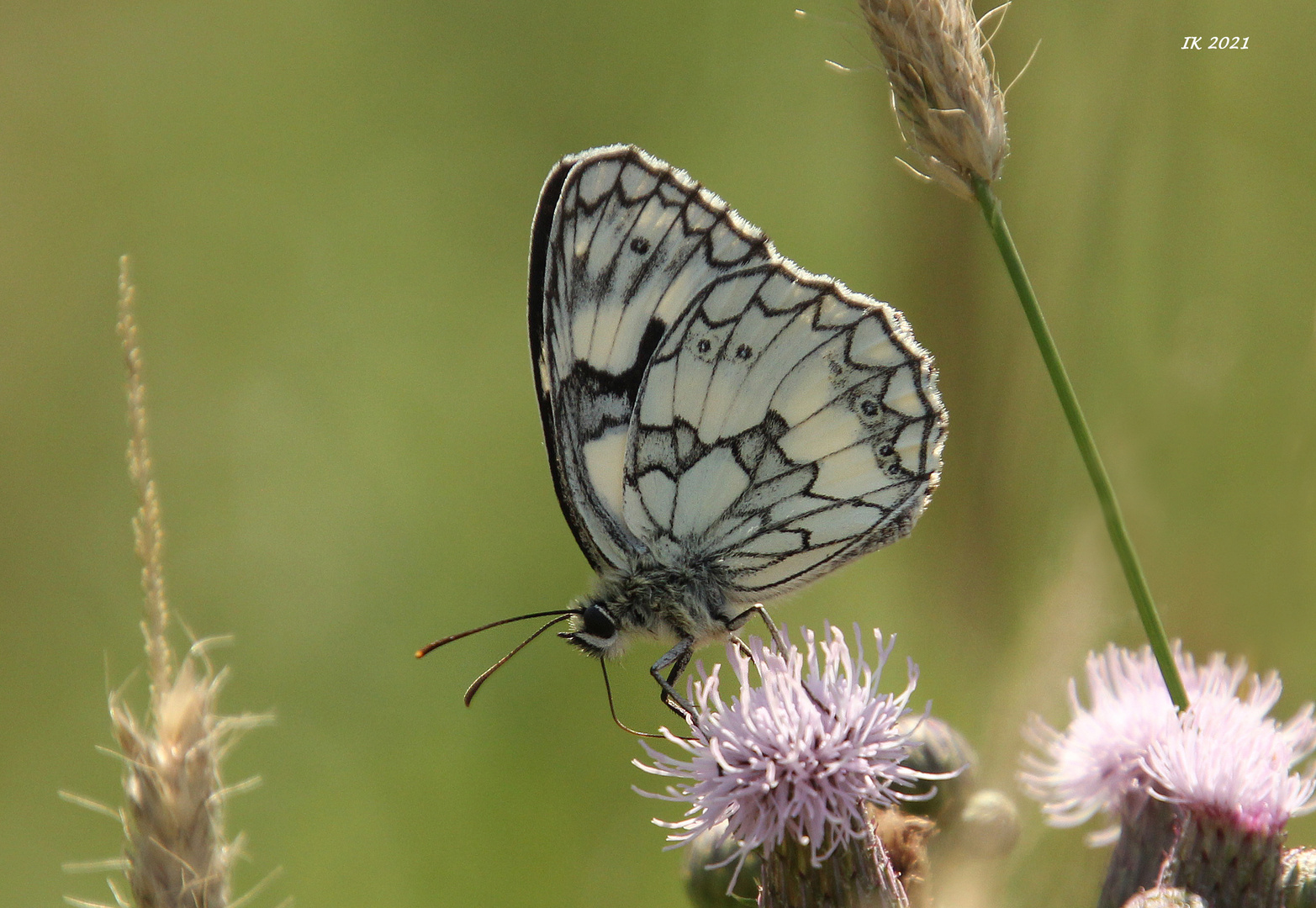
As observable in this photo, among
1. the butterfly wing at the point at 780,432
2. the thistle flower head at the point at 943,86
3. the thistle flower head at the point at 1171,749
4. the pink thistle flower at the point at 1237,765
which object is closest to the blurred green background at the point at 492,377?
the thistle flower head at the point at 1171,749

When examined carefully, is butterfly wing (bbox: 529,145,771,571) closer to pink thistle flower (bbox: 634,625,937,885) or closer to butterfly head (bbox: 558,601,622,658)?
butterfly head (bbox: 558,601,622,658)

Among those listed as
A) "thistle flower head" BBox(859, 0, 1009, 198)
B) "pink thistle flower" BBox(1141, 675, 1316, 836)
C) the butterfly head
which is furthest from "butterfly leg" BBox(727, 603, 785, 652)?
"thistle flower head" BBox(859, 0, 1009, 198)

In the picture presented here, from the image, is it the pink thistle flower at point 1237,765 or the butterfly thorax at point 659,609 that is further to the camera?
the butterfly thorax at point 659,609

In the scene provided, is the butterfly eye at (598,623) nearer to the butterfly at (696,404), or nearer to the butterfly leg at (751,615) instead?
the butterfly at (696,404)

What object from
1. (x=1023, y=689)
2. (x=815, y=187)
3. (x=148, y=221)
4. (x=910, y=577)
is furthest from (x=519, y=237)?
(x=1023, y=689)

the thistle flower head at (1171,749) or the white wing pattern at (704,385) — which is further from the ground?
the white wing pattern at (704,385)

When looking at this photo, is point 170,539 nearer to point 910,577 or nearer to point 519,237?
point 519,237

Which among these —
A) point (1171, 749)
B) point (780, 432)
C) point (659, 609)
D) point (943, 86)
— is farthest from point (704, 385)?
point (1171, 749)

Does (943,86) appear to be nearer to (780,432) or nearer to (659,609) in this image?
(780,432)
